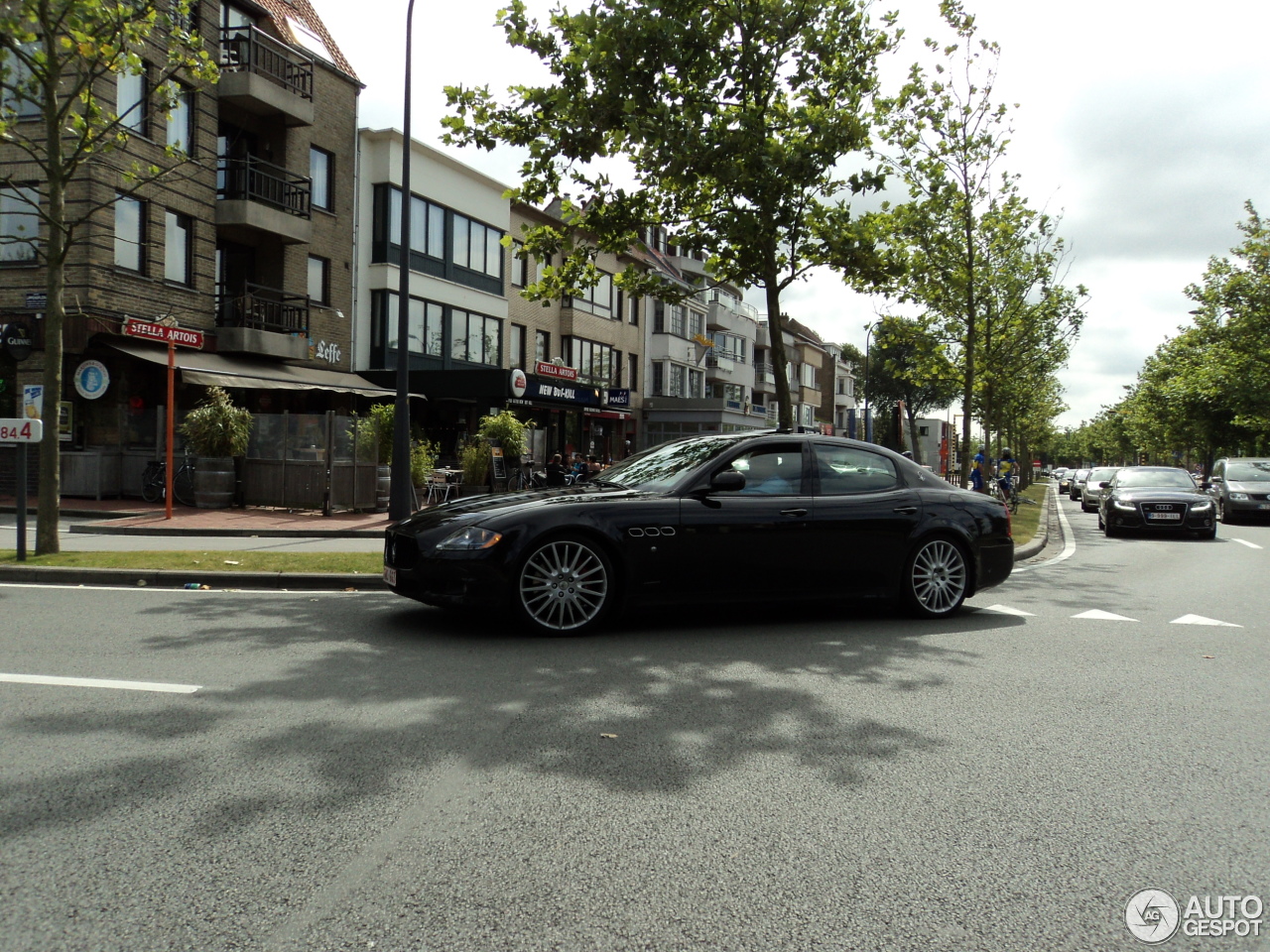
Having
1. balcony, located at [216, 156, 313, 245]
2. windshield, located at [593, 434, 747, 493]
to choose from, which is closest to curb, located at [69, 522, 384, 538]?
windshield, located at [593, 434, 747, 493]

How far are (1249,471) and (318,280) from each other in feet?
81.8

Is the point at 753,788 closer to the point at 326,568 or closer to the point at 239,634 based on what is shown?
the point at 239,634

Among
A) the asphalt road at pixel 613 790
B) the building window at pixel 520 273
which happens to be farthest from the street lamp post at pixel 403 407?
the building window at pixel 520 273

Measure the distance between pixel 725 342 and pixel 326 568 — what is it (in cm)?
5234

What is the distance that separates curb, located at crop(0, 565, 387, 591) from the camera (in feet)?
31.0

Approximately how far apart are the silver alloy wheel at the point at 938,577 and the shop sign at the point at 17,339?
19.6 m

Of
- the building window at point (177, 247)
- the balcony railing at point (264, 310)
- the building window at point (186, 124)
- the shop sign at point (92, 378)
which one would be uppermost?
the building window at point (186, 124)

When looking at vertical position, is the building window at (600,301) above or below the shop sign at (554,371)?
above

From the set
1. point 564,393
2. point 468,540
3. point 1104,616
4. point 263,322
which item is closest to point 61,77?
point 468,540

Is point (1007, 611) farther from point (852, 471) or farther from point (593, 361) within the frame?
point (593, 361)

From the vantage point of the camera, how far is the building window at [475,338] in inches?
1264

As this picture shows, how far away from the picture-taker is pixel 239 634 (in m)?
6.72

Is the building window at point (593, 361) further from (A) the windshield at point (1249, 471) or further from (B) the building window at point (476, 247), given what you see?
(A) the windshield at point (1249, 471)

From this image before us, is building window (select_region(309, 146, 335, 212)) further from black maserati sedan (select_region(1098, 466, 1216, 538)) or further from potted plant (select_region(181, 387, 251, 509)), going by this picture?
black maserati sedan (select_region(1098, 466, 1216, 538))
